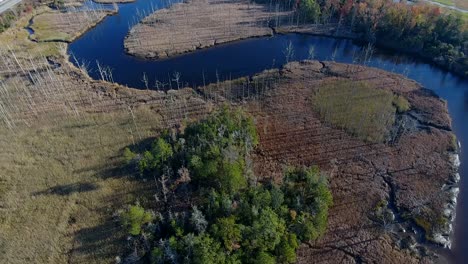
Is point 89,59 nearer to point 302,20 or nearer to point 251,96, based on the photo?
point 251,96

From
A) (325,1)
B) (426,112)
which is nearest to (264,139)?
(426,112)

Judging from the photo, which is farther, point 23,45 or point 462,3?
point 462,3

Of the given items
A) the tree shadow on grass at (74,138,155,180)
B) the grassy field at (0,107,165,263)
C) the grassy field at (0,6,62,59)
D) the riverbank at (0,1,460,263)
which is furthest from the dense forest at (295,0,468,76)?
the grassy field at (0,6,62,59)

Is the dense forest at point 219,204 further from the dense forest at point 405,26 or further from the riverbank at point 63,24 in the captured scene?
the riverbank at point 63,24

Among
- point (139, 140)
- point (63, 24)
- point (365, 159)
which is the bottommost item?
point (365, 159)

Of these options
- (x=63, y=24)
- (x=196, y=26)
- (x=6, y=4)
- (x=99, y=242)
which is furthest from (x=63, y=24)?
(x=99, y=242)

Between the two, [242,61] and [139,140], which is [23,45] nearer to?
[139,140]

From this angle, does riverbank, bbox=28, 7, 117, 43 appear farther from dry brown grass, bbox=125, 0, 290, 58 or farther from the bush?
the bush
